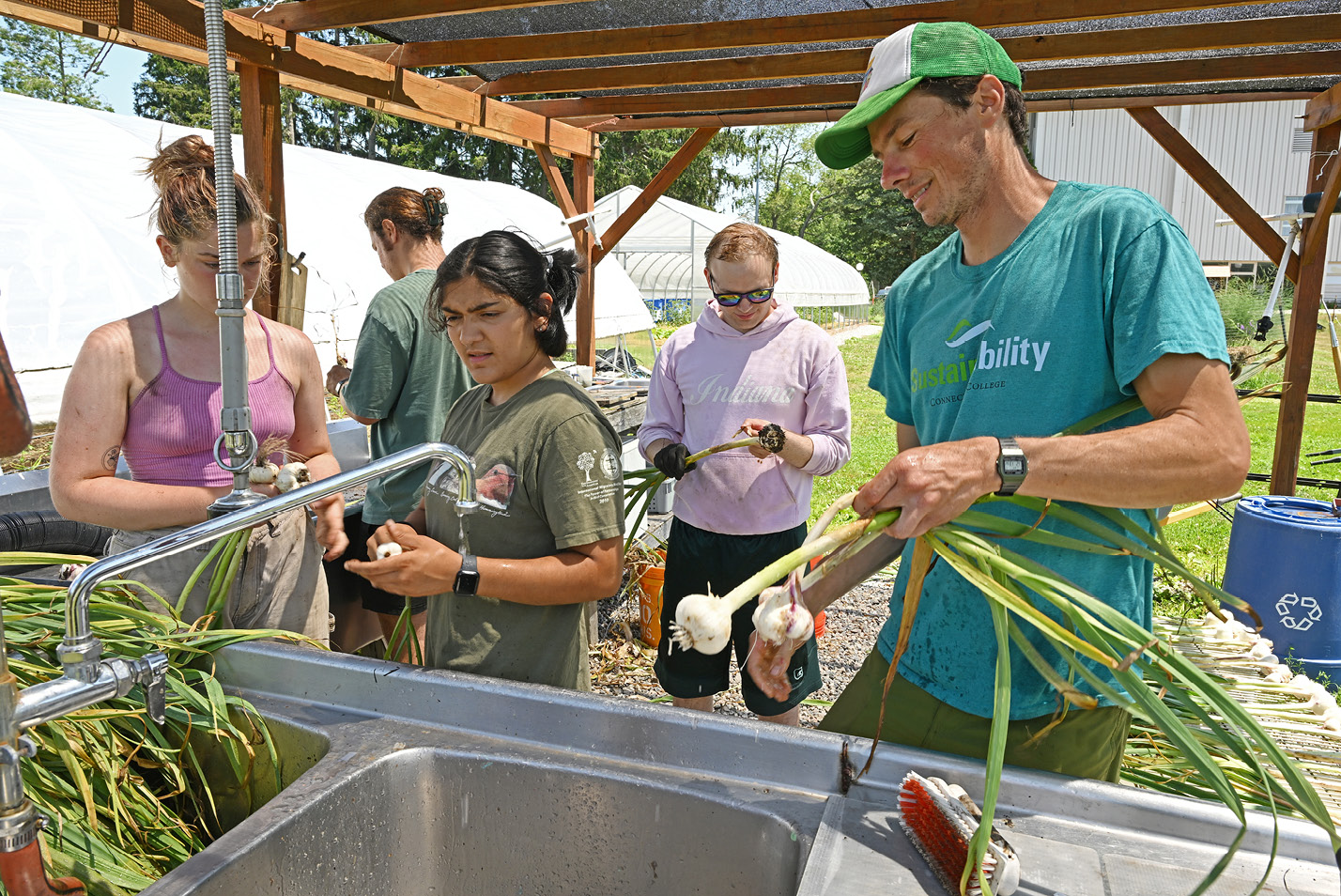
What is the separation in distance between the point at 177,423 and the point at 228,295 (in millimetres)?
747

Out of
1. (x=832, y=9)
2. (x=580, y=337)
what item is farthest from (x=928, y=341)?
(x=580, y=337)

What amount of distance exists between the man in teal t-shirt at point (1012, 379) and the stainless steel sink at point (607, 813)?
0.19 meters

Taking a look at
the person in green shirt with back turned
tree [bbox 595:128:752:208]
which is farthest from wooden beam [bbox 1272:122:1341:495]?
tree [bbox 595:128:752:208]

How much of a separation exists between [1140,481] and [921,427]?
0.52 metres

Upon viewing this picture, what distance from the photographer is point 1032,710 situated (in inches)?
60.1

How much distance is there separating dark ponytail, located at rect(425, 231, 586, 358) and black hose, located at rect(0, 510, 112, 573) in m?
2.08

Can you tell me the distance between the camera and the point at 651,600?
457cm

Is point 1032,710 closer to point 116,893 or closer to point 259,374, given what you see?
point 116,893

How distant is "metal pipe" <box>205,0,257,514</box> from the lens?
5.33ft

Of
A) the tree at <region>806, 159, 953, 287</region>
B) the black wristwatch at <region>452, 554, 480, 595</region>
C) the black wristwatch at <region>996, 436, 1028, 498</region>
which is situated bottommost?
the black wristwatch at <region>452, 554, 480, 595</region>

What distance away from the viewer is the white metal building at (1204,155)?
1021 inches

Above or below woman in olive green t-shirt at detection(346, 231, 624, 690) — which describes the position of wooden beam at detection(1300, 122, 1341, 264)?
above

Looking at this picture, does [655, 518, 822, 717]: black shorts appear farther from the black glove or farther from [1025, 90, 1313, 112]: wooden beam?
[1025, 90, 1313, 112]: wooden beam

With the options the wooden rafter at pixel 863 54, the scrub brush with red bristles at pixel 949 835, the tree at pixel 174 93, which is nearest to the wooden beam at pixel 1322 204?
the wooden rafter at pixel 863 54
